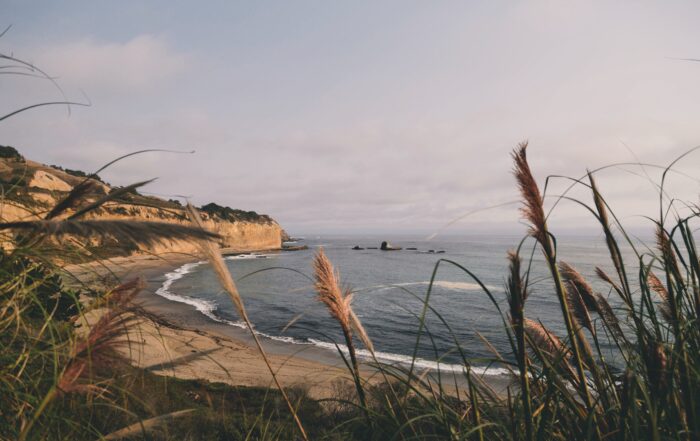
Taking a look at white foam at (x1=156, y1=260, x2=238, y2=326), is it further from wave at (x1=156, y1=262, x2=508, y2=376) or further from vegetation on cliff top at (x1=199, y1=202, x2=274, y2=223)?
vegetation on cliff top at (x1=199, y1=202, x2=274, y2=223)

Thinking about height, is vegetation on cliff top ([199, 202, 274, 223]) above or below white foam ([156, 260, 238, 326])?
above

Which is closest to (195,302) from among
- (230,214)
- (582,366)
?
(582,366)

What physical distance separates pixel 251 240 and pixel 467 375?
286 ft

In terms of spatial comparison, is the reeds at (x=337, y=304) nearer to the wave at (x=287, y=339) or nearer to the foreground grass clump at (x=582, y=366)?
the foreground grass clump at (x=582, y=366)

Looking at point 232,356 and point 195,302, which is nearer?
point 232,356

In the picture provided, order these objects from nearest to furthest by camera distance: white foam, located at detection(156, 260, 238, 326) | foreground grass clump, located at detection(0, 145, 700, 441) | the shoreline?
foreground grass clump, located at detection(0, 145, 700, 441)
the shoreline
white foam, located at detection(156, 260, 238, 326)

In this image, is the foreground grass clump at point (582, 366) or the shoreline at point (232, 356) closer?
the foreground grass clump at point (582, 366)

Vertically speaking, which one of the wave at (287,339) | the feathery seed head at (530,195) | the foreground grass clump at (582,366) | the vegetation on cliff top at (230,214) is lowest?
the wave at (287,339)

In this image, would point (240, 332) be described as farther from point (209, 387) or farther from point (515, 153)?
point (515, 153)

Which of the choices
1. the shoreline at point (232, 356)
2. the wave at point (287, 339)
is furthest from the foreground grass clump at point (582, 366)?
the wave at point (287, 339)

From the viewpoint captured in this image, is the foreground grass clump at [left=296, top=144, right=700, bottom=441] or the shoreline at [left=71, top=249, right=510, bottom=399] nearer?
the foreground grass clump at [left=296, top=144, right=700, bottom=441]

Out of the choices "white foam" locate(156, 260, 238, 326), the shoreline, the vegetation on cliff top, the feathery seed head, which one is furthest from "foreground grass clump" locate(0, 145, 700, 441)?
the vegetation on cliff top

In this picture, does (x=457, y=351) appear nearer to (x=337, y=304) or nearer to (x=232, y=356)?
(x=337, y=304)

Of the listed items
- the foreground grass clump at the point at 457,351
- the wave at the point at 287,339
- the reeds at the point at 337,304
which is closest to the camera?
the foreground grass clump at the point at 457,351
